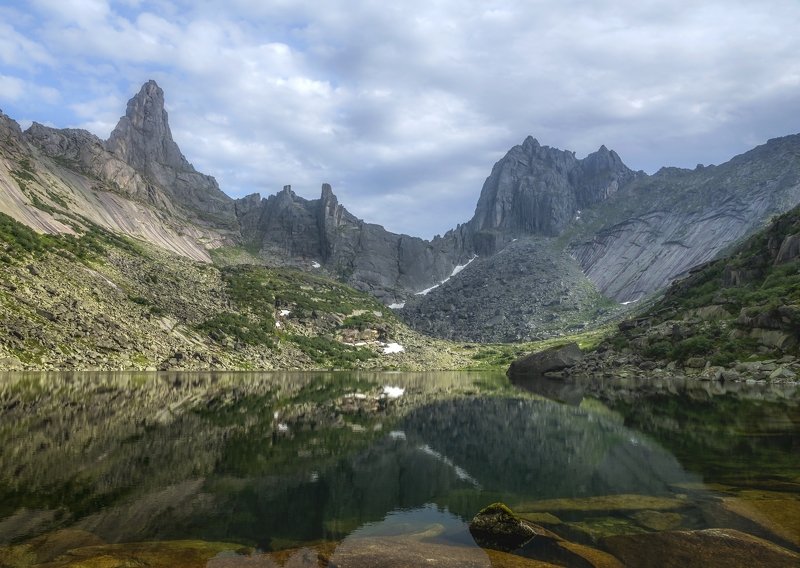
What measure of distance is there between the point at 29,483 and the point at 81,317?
350 ft

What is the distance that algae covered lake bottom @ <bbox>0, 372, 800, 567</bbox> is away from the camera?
14906 mm

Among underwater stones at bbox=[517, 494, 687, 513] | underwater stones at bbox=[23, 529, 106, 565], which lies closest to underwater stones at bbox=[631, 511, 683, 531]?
underwater stones at bbox=[517, 494, 687, 513]

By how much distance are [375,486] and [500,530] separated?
360 inches

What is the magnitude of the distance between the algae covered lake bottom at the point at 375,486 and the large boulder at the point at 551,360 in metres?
88.4

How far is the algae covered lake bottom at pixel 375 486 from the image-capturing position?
1491 centimetres

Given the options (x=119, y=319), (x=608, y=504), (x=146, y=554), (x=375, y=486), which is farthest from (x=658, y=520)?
(x=119, y=319)

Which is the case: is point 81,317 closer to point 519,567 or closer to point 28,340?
point 28,340

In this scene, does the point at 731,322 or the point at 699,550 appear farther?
the point at 731,322

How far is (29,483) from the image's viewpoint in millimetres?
20922

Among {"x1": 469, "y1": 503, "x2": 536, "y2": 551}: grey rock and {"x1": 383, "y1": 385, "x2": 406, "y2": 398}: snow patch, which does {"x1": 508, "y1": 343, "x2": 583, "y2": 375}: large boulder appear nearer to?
{"x1": 383, "y1": 385, "x2": 406, "y2": 398}: snow patch

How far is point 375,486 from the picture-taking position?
954 inches

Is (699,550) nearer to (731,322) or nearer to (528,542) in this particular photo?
(528,542)

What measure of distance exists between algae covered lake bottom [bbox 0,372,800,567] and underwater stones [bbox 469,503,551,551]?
41 cm

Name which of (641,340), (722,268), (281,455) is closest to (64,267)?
(281,455)
